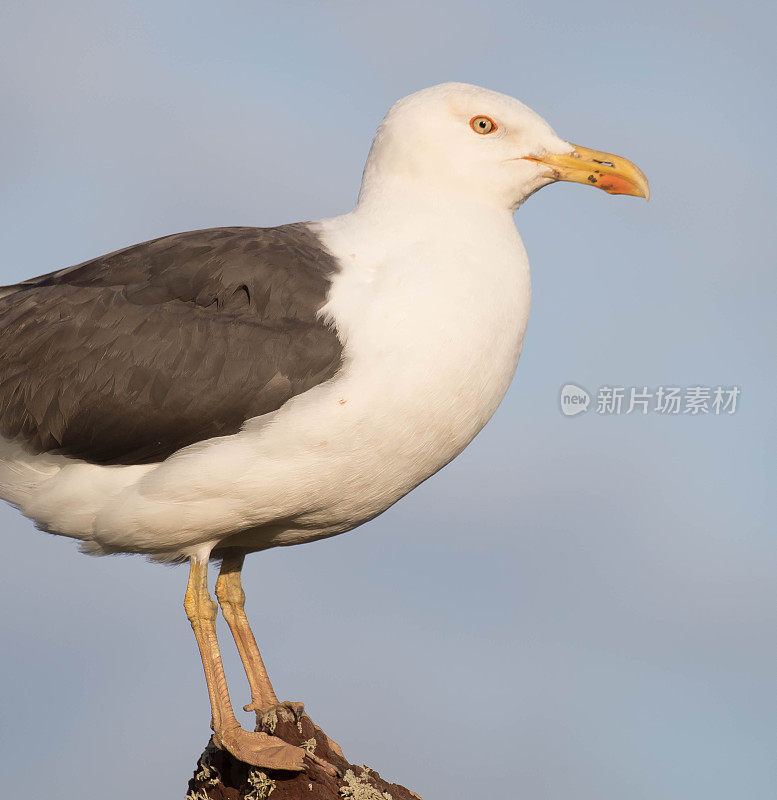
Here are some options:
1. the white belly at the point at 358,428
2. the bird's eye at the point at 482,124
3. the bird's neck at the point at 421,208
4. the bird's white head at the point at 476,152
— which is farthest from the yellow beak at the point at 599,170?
the white belly at the point at 358,428

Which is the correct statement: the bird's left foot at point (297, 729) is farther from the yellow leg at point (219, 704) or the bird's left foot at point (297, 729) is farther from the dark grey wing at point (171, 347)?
the dark grey wing at point (171, 347)

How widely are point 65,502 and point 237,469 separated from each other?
1.38 meters

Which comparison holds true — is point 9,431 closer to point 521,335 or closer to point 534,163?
point 521,335

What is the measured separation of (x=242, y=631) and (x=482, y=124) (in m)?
4.28

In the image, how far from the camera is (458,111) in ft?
30.5

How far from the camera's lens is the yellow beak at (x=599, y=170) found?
941cm

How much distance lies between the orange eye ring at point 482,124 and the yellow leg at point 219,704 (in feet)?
12.3

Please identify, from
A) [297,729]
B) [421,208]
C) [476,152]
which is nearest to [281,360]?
[421,208]

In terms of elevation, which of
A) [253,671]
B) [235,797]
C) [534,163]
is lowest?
[235,797]

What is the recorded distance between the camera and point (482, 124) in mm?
9305

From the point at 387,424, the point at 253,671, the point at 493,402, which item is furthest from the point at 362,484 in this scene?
the point at 253,671

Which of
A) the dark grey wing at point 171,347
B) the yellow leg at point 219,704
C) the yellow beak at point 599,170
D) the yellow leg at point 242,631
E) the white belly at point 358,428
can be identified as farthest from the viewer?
the yellow leg at point 242,631

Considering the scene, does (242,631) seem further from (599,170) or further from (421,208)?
(599,170)

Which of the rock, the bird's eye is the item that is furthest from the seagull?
the rock
